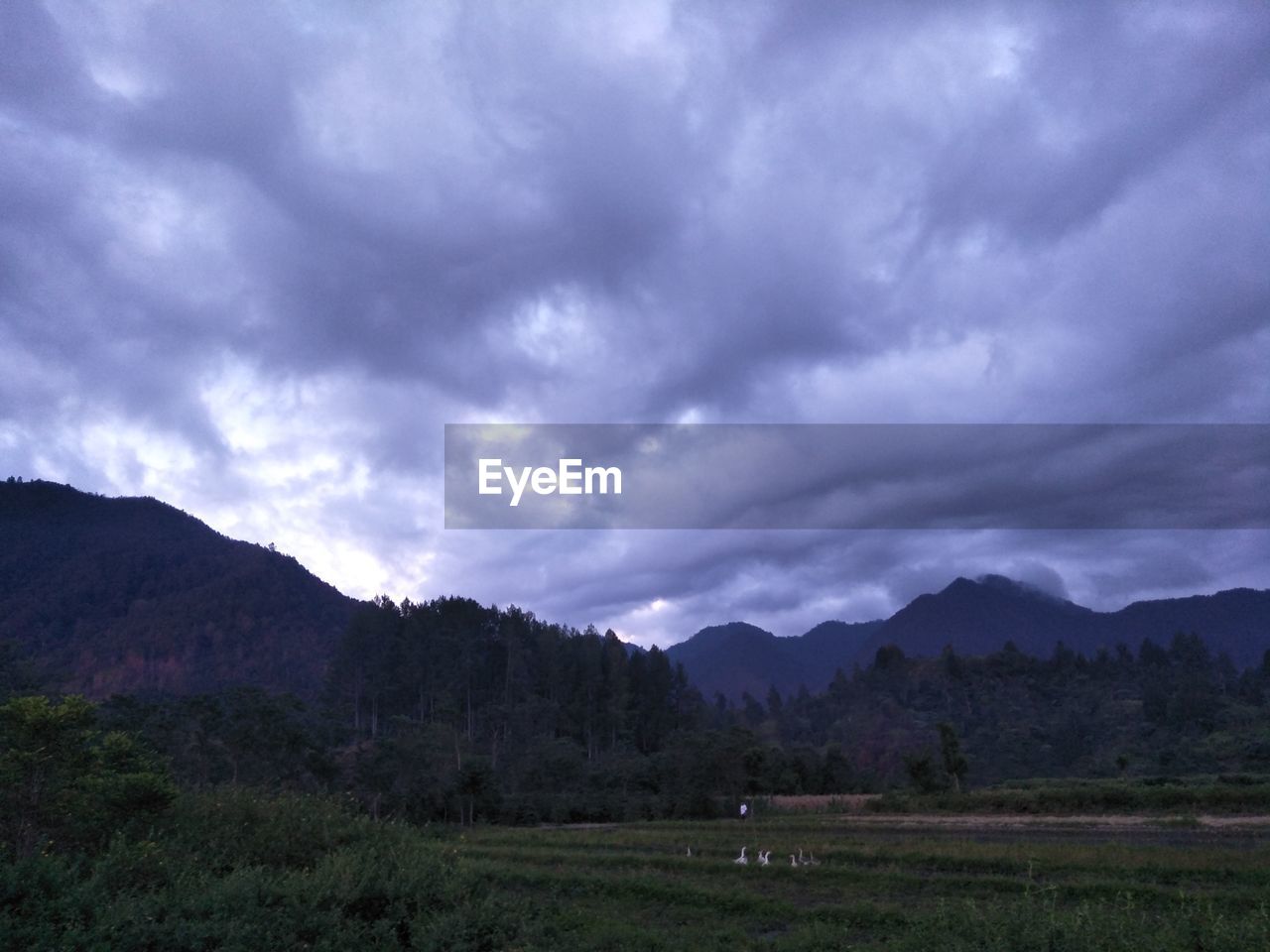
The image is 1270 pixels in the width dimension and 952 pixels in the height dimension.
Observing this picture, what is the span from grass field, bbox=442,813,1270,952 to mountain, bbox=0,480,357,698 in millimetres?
72234

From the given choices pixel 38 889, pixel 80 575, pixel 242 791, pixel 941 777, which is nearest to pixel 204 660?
pixel 80 575

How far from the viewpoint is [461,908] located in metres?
9.62

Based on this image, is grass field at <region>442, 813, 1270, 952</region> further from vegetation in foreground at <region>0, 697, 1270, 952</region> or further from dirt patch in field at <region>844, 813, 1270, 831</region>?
dirt patch in field at <region>844, 813, 1270, 831</region>

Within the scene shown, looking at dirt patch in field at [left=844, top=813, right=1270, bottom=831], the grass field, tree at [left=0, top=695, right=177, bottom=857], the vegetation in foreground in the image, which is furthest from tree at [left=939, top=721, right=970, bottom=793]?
tree at [left=0, top=695, right=177, bottom=857]

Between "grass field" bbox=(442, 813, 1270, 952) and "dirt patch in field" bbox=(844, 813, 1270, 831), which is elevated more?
"grass field" bbox=(442, 813, 1270, 952)

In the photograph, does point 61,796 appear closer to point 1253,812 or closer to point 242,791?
point 242,791

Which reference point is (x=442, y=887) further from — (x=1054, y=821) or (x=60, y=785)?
(x=1054, y=821)

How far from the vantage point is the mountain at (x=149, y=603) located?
9275 centimetres

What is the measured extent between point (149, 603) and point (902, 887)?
4173 inches

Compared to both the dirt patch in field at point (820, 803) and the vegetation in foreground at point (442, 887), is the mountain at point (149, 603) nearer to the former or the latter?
the dirt patch in field at point (820, 803)

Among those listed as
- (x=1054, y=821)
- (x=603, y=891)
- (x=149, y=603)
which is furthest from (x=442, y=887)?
(x=149, y=603)

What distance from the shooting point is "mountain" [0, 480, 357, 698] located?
92750 millimetres

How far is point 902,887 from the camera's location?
65.2 feet

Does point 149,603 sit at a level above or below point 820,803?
above
